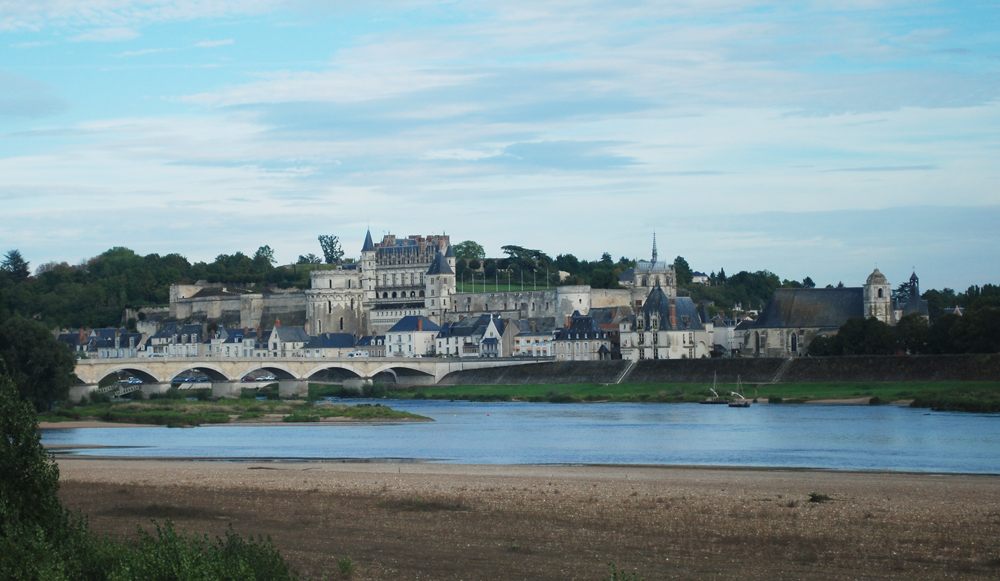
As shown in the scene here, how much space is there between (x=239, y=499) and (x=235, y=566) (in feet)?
32.9

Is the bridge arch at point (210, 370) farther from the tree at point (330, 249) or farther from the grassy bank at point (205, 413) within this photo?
the tree at point (330, 249)

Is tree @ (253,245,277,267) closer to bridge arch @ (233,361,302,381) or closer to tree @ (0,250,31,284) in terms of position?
tree @ (0,250,31,284)

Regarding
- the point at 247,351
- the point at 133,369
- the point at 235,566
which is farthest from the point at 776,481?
the point at 247,351

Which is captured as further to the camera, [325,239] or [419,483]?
[325,239]

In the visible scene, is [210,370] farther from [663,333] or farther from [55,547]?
[55,547]

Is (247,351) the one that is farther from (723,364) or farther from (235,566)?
(235,566)

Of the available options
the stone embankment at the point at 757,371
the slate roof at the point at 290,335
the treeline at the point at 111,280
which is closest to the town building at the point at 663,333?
the stone embankment at the point at 757,371

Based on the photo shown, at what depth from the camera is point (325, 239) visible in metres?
162

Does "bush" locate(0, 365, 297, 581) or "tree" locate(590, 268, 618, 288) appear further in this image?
"tree" locate(590, 268, 618, 288)

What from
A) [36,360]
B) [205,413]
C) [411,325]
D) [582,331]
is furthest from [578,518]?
[411,325]

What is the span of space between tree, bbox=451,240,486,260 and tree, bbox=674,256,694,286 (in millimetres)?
22492

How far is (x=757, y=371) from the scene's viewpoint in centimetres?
6475

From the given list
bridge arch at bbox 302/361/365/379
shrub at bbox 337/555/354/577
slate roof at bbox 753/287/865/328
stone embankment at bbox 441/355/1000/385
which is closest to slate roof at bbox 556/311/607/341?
stone embankment at bbox 441/355/1000/385

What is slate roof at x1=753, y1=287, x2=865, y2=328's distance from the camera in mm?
74312
